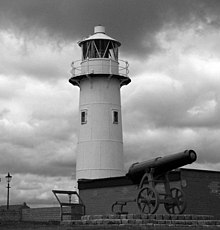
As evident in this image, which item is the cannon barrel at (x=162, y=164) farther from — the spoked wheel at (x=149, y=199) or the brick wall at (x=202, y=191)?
the brick wall at (x=202, y=191)

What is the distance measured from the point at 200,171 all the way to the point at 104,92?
10.5 meters

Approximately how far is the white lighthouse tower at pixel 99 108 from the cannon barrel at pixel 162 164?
11.4 metres

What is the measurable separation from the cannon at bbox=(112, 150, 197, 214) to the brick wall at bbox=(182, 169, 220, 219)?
10.9 ft

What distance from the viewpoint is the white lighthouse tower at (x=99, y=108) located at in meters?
34.3

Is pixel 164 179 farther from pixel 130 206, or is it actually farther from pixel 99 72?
pixel 99 72

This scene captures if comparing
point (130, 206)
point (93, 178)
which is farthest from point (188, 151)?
point (93, 178)

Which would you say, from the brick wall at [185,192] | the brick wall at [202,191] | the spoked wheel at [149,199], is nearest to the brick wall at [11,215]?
the brick wall at [185,192]

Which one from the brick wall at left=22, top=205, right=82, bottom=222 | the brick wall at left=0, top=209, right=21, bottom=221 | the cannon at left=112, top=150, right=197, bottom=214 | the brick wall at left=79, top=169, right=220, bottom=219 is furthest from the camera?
the brick wall at left=0, top=209, right=21, bottom=221

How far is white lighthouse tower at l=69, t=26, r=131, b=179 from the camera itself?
112 feet

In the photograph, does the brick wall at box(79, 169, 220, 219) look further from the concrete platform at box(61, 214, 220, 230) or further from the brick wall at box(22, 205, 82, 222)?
the concrete platform at box(61, 214, 220, 230)

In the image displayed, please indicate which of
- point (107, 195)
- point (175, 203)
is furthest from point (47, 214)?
point (175, 203)

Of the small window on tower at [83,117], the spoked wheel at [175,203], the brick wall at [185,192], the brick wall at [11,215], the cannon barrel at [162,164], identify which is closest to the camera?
the cannon barrel at [162,164]

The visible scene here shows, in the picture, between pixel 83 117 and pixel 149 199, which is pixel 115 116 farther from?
pixel 149 199

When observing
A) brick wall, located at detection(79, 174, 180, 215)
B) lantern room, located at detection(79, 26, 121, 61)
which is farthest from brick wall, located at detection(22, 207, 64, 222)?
lantern room, located at detection(79, 26, 121, 61)
